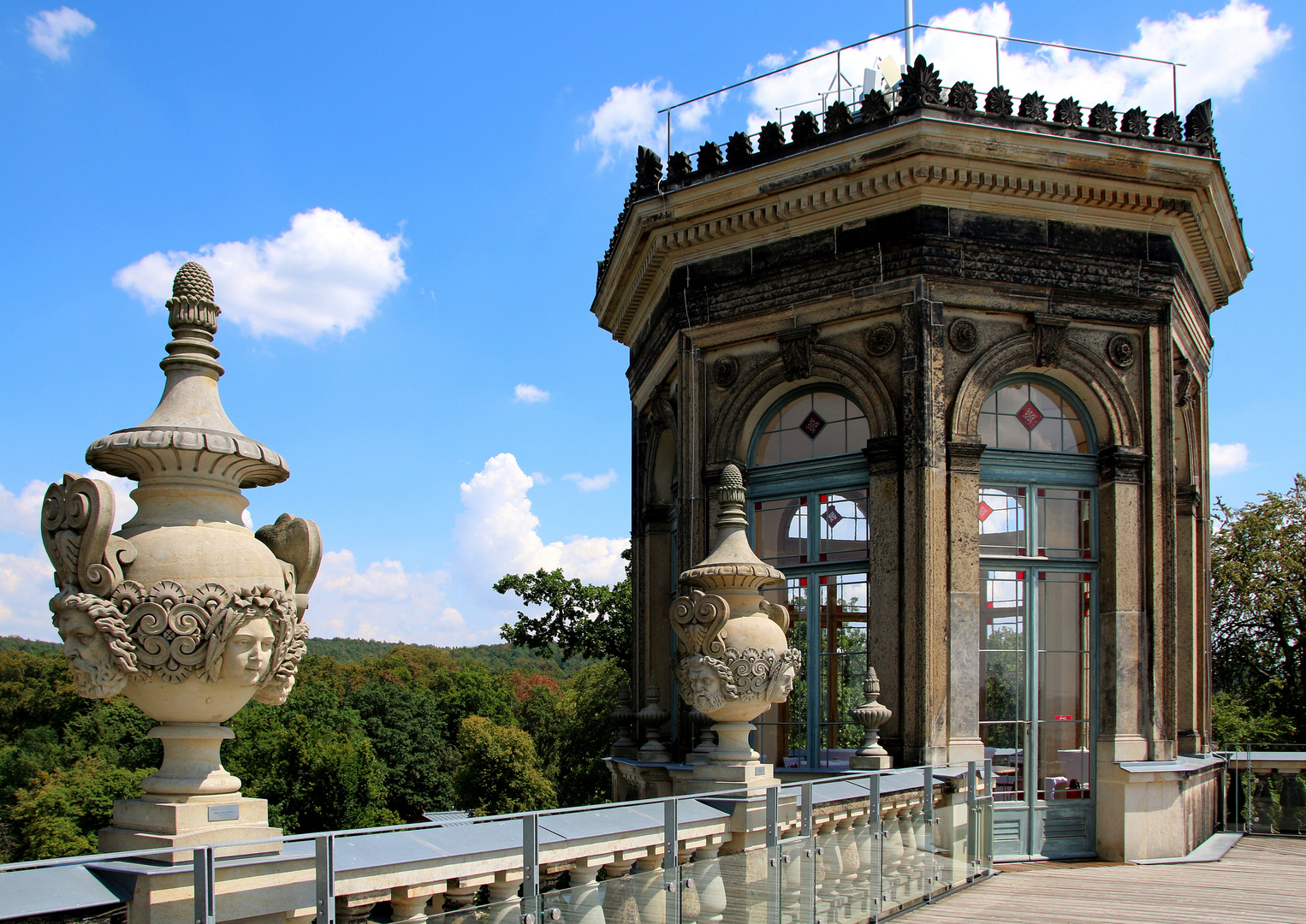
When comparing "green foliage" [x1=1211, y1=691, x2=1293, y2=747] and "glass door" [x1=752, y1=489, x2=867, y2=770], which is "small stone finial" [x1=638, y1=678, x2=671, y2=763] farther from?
"green foliage" [x1=1211, y1=691, x2=1293, y2=747]

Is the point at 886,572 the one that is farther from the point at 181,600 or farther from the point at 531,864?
the point at 181,600

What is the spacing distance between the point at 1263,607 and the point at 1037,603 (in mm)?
17887

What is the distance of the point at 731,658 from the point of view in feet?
28.7

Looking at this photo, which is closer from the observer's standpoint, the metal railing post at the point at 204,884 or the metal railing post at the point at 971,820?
the metal railing post at the point at 204,884

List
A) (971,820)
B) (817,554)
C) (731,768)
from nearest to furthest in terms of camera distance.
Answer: (731,768)
(971,820)
(817,554)

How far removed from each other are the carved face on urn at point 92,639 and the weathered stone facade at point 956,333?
9.78m

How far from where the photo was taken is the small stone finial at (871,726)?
12.4m

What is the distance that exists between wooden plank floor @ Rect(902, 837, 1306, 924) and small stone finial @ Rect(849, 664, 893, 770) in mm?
1666

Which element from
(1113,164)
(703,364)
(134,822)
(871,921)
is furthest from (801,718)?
(134,822)

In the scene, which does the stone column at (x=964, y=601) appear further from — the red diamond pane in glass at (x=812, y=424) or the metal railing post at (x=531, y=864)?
the metal railing post at (x=531, y=864)

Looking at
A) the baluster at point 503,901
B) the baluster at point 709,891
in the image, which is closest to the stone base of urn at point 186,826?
the baluster at point 503,901

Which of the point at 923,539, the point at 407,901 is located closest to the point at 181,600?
the point at 407,901

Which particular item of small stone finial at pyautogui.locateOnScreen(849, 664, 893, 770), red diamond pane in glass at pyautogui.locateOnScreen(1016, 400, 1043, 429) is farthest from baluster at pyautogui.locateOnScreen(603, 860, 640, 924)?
red diamond pane in glass at pyautogui.locateOnScreen(1016, 400, 1043, 429)

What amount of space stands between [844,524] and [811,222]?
3.77m
